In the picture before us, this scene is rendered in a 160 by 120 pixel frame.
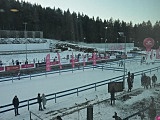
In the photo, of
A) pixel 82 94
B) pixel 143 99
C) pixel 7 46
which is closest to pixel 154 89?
pixel 143 99

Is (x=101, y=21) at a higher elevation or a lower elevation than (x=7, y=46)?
higher

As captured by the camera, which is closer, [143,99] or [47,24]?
[143,99]

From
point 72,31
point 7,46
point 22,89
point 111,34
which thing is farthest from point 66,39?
point 22,89

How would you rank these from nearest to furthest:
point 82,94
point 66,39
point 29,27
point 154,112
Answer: point 154,112 < point 82,94 < point 29,27 < point 66,39

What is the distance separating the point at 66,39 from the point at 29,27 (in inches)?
568

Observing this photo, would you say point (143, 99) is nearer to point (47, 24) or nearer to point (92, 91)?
point (92, 91)

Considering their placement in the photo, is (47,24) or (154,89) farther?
(47,24)

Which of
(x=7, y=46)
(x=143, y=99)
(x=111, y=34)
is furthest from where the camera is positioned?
(x=111, y=34)

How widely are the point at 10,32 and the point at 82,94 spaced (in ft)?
212

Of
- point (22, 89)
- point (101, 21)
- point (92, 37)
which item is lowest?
point (22, 89)

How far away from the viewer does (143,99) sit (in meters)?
15.4

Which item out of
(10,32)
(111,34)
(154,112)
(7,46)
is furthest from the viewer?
(111,34)

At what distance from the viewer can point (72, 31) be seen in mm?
95375

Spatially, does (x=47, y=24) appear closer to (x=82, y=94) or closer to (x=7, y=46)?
(x=7, y=46)
